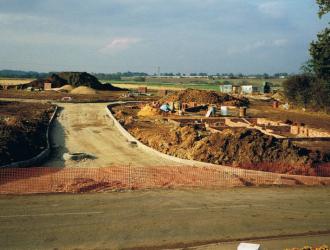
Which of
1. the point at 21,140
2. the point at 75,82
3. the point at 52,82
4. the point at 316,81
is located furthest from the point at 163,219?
the point at 52,82

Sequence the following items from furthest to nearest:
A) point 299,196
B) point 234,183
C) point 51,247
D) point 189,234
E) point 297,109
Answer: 1. point 297,109
2. point 234,183
3. point 299,196
4. point 189,234
5. point 51,247

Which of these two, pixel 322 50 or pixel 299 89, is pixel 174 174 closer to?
pixel 322 50

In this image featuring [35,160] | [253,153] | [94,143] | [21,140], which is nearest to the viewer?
[253,153]

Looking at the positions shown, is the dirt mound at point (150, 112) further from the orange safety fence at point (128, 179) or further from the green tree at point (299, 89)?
the orange safety fence at point (128, 179)

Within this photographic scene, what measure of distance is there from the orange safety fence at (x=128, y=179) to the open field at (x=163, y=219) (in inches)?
35.4

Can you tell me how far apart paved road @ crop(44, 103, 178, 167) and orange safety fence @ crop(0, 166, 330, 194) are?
224 centimetres

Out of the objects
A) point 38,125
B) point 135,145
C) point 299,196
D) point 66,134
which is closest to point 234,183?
point 299,196

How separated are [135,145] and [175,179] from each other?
8.93m

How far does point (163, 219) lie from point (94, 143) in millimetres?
15442

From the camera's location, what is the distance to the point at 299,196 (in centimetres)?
1641

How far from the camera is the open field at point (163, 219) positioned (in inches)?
450

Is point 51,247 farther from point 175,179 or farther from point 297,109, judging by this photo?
point 297,109

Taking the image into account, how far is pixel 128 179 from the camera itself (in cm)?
1803

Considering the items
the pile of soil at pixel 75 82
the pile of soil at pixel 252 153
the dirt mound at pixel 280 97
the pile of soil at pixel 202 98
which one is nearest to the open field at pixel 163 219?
the pile of soil at pixel 252 153
